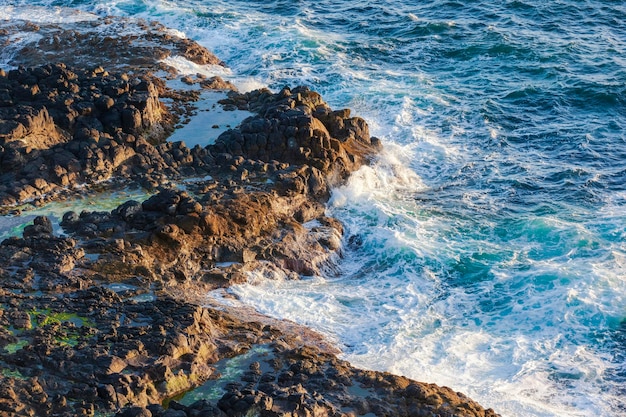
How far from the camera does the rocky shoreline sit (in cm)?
1484

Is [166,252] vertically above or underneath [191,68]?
above

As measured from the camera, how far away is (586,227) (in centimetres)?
2453

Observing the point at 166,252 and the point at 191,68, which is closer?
the point at 166,252

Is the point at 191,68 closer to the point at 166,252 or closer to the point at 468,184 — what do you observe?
the point at 468,184

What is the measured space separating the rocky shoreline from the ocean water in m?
1.41

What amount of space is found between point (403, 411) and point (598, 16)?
109 ft

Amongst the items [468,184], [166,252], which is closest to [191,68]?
[468,184]

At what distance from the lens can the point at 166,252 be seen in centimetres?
2012

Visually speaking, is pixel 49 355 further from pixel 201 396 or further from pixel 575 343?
pixel 575 343

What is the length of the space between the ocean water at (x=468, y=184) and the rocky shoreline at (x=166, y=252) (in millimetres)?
1411

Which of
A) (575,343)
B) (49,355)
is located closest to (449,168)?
(575,343)

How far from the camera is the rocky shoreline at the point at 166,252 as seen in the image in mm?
14844

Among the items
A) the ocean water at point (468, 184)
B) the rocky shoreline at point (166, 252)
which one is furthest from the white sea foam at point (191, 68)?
the rocky shoreline at point (166, 252)

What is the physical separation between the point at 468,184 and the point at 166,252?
1181 cm
